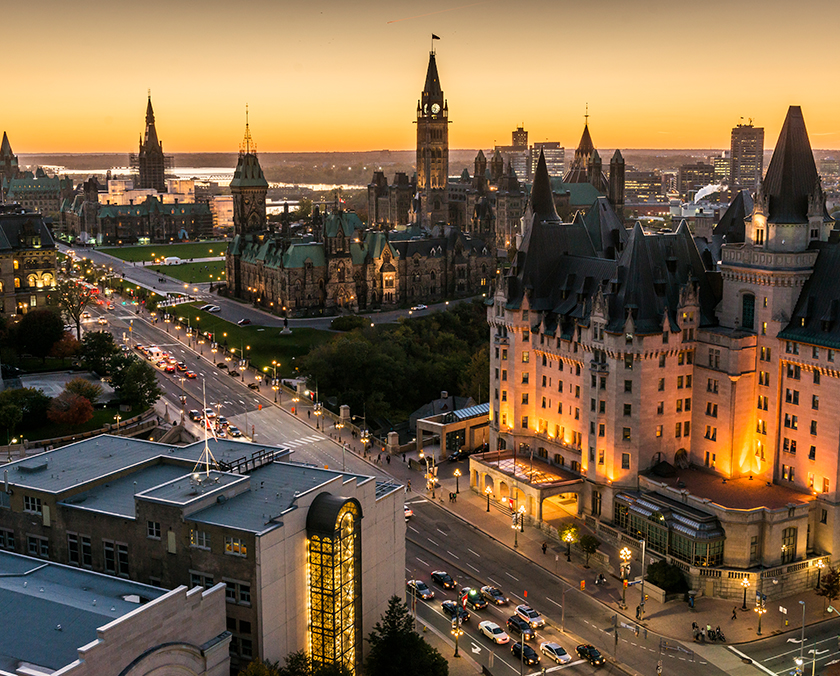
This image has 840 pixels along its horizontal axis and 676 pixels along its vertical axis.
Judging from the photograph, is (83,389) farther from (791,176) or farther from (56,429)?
(791,176)

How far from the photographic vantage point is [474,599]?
80.2 meters

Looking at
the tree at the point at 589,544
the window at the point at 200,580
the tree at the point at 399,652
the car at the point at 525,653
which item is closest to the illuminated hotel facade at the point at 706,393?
the tree at the point at 589,544

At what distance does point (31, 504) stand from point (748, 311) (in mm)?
64780

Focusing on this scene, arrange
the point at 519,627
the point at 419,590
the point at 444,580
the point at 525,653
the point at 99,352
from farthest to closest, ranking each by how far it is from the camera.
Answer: the point at 99,352 → the point at 444,580 → the point at 419,590 → the point at 519,627 → the point at 525,653

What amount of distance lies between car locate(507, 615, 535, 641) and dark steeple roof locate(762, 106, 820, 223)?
42933 millimetres

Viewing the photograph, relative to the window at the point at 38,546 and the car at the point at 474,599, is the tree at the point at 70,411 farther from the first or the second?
the car at the point at 474,599

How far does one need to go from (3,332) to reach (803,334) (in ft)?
361

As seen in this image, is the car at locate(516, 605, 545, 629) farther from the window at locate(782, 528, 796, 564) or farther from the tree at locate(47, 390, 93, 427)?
the tree at locate(47, 390, 93, 427)

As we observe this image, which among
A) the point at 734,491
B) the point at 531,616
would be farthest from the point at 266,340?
the point at 531,616

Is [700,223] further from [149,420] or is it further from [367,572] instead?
[367,572]

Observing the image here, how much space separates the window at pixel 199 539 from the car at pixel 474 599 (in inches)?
1016

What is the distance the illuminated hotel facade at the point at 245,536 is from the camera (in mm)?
61541

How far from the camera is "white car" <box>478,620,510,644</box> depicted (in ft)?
244

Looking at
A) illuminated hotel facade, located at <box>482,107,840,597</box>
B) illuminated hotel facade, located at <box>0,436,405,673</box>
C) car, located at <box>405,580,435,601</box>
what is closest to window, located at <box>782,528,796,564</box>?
illuminated hotel facade, located at <box>482,107,840,597</box>
